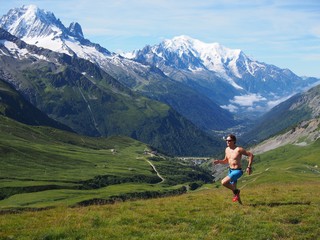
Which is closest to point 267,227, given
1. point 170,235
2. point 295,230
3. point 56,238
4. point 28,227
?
point 295,230

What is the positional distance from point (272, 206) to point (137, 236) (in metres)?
13.5

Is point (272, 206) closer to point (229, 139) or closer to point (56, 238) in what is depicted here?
point (229, 139)

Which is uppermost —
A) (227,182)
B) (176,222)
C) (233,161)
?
(233,161)

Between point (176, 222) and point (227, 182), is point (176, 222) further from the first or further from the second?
point (227, 182)

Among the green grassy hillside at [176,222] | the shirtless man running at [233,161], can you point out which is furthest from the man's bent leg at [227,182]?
the green grassy hillside at [176,222]

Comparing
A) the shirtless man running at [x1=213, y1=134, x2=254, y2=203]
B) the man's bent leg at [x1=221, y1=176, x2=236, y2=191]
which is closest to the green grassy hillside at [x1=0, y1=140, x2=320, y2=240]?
the man's bent leg at [x1=221, y1=176, x2=236, y2=191]

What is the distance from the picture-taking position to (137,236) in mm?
A: 25188

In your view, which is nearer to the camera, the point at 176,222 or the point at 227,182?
the point at 176,222

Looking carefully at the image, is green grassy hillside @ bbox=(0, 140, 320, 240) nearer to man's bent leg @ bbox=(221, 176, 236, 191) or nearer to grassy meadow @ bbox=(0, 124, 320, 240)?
grassy meadow @ bbox=(0, 124, 320, 240)

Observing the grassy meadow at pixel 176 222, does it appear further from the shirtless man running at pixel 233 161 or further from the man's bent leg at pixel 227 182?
the shirtless man running at pixel 233 161

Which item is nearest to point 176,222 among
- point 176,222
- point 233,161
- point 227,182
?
point 176,222

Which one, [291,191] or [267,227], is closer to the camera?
[267,227]

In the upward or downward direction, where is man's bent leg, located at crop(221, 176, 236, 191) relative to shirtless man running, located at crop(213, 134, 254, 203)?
downward

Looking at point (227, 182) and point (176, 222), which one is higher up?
point (227, 182)
